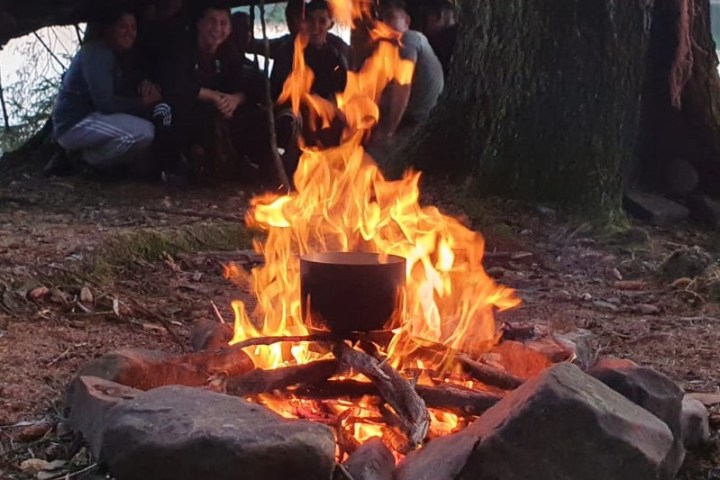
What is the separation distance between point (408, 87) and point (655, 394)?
18.1 ft

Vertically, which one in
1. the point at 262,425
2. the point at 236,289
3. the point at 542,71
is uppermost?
the point at 542,71

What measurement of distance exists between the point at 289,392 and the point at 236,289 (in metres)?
2.17

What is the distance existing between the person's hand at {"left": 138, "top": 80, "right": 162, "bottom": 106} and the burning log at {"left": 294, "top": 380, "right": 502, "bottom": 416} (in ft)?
16.7

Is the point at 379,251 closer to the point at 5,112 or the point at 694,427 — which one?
the point at 694,427

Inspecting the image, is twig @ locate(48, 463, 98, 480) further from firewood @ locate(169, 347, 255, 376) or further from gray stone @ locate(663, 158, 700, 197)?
gray stone @ locate(663, 158, 700, 197)

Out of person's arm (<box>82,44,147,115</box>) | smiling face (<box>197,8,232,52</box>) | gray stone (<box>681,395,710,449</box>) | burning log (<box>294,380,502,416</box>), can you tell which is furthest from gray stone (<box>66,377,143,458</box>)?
smiling face (<box>197,8,232,52</box>)

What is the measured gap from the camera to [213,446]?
2508mm

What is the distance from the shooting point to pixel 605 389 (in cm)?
279

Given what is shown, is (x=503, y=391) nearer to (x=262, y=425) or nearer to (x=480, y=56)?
(x=262, y=425)

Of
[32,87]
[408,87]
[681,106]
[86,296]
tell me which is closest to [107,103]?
[408,87]

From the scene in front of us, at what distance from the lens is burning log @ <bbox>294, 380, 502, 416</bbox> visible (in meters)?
3.05

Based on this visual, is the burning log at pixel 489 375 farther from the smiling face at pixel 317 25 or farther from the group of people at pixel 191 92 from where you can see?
the smiling face at pixel 317 25

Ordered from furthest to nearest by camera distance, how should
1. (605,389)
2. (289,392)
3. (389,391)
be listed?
(289,392) < (389,391) < (605,389)

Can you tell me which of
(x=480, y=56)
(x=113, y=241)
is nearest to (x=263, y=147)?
(x=480, y=56)
